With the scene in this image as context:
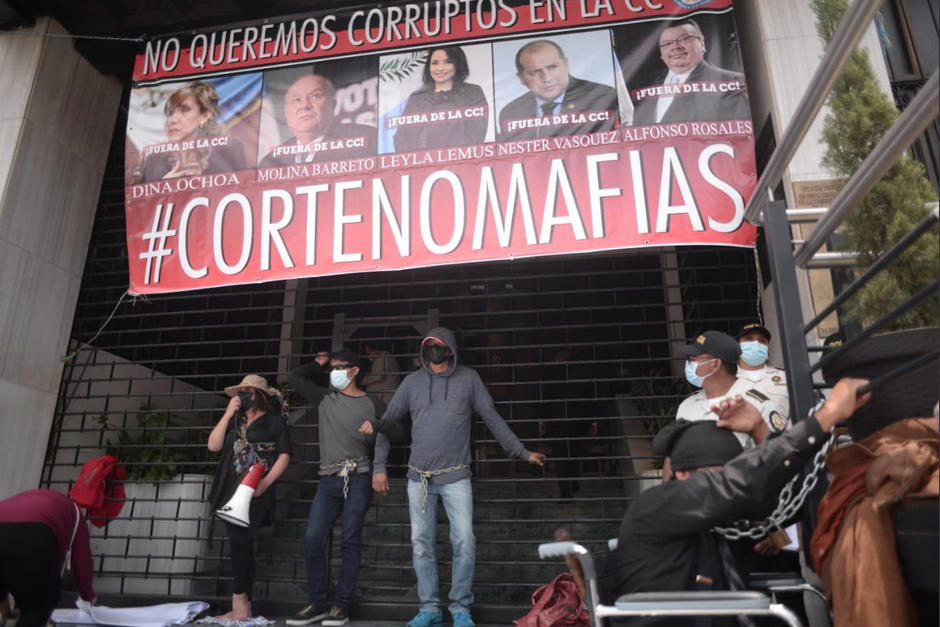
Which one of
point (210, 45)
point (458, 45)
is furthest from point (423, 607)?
point (210, 45)

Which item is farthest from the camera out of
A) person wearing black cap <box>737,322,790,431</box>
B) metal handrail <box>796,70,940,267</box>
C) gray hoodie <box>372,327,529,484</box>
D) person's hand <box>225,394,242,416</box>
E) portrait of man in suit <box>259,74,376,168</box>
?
portrait of man in suit <box>259,74,376,168</box>

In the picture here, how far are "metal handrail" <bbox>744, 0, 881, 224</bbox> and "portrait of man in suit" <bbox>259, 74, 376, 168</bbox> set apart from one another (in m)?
3.27

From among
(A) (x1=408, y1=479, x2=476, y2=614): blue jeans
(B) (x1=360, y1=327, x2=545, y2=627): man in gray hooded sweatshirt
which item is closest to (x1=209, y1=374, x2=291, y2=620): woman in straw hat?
(B) (x1=360, y1=327, x2=545, y2=627): man in gray hooded sweatshirt

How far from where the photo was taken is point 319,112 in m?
5.50

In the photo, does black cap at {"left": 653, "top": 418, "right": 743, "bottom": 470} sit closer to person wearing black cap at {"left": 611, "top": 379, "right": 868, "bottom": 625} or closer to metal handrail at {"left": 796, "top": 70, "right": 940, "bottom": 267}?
person wearing black cap at {"left": 611, "top": 379, "right": 868, "bottom": 625}

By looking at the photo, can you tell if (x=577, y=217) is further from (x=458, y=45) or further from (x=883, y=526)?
(x=883, y=526)

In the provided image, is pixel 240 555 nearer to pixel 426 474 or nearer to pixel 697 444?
pixel 426 474

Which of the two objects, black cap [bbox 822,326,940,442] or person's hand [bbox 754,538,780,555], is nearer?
black cap [bbox 822,326,940,442]

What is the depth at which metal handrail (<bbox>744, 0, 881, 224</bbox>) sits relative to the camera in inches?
82.5

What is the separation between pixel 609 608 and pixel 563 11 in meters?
4.77

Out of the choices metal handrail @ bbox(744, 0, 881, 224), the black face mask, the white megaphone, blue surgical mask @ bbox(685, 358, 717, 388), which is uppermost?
metal handrail @ bbox(744, 0, 881, 224)

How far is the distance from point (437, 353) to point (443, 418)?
47 centimetres

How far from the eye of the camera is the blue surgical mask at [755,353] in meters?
4.02

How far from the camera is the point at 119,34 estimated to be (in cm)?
648
